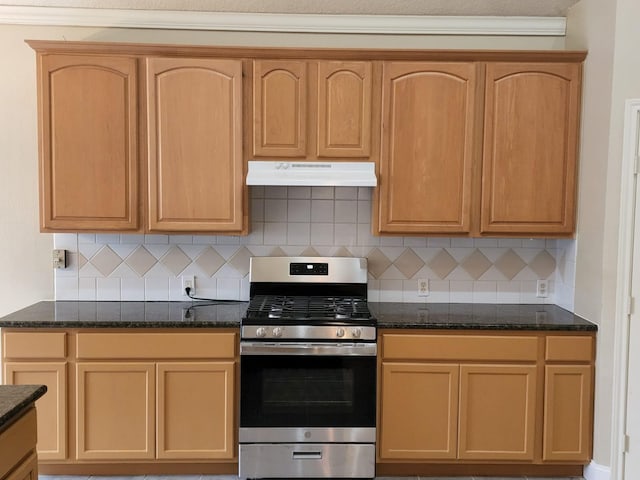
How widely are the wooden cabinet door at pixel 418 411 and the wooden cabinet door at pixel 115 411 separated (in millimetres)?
1249

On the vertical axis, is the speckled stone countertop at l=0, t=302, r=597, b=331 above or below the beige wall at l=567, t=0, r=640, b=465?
below

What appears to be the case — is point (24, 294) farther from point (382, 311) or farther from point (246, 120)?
point (382, 311)

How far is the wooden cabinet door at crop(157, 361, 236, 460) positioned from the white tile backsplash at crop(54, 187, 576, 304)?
25.8 inches

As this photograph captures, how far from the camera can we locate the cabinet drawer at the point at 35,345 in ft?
9.34

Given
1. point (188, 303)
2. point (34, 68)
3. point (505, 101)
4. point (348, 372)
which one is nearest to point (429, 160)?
point (505, 101)

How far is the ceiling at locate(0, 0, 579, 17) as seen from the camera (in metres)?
3.18

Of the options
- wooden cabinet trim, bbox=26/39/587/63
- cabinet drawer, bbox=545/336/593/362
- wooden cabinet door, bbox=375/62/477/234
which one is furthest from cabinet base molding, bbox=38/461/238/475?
wooden cabinet trim, bbox=26/39/587/63

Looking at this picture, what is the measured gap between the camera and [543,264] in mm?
3467

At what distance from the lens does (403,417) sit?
9.70 feet

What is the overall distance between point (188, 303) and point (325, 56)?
167 cm

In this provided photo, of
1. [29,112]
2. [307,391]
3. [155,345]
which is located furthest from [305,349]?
[29,112]

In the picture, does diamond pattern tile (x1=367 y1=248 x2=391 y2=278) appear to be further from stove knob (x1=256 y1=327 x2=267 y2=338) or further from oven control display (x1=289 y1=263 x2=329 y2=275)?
stove knob (x1=256 y1=327 x2=267 y2=338)

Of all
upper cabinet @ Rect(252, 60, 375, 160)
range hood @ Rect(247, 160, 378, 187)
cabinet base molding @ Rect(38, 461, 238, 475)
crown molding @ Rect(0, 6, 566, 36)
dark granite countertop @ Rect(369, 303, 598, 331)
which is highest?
crown molding @ Rect(0, 6, 566, 36)

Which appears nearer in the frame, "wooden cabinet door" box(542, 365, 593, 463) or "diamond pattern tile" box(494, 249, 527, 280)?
"wooden cabinet door" box(542, 365, 593, 463)
